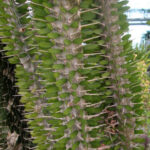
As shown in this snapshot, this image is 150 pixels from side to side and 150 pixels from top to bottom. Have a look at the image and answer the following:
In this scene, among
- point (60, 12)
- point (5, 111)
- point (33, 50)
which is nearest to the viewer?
point (60, 12)

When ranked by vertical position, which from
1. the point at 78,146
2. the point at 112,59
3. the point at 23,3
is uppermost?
the point at 23,3

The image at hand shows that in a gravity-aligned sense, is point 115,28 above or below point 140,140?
above

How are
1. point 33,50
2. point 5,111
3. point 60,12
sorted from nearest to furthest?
point 60,12, point 33,50, point 5,111

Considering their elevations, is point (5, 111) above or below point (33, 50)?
below

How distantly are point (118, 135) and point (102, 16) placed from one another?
0.74 ft

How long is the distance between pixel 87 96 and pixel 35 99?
14 cm

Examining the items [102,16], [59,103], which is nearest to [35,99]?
[59,103]

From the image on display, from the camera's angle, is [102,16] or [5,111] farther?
[5,111]

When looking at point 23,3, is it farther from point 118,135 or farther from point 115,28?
point 118,135

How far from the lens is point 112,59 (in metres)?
0.38

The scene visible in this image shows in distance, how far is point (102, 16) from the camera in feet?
1.23

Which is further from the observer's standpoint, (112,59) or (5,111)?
(5,111)

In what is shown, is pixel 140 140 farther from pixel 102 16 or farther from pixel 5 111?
pixel 5 111

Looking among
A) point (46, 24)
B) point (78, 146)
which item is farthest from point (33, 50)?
point (78, 146)
